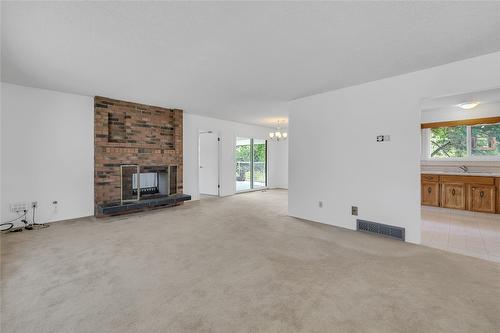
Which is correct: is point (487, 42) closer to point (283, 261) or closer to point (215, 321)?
point (283, 261)

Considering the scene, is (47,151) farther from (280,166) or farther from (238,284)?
(280,166)

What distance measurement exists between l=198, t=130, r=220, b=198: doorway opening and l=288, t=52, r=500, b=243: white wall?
10.6 feet

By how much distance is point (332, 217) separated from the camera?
13.7ft

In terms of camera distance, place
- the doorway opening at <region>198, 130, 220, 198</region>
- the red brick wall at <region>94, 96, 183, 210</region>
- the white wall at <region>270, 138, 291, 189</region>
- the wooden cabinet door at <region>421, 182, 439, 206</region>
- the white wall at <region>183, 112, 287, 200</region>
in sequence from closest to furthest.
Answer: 1. the red brick wall at <region>94, 96, 183, 210</region>
2. the wooden cabinet door at <region>421, 182, 439, 206</region>
3. the white wall at <region>183, 112, 287, 200</region>
4. the doorway opening at <region>198, 130, 220, 198</region>
5. the white wall at <region>270, 138, 291, 189</region>

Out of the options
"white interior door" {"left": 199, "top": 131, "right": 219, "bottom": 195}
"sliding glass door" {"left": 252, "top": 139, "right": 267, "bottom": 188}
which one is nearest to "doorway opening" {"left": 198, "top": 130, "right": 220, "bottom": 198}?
"white interior door" {"left": 199, "top": 131, "right": 219, "bottom": 195}

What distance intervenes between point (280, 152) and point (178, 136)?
4.58 meters

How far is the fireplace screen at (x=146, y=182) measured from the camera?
5090 mm

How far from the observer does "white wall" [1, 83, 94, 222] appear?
3854mm

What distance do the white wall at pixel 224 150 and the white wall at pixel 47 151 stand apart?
2.28m

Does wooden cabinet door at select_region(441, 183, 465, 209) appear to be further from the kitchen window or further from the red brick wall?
the red brick wall

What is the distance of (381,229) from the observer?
357cm

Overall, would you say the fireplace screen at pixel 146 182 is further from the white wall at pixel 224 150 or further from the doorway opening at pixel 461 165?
the doorway opening at pixel 461 165

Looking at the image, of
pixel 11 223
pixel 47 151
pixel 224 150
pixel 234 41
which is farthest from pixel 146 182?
pixel 234 41

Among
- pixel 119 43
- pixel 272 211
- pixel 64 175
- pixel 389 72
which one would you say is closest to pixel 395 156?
pixel 389 72
